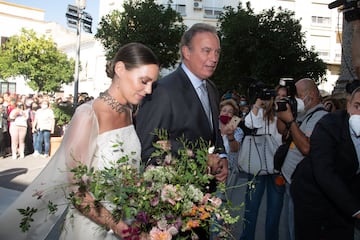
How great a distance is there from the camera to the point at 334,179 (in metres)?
2.65

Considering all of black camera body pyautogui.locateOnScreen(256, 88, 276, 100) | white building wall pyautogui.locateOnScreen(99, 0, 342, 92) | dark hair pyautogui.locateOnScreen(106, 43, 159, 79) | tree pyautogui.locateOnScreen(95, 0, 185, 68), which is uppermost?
white building wall pyautogui.locateOnScreen(99, 0, 342, 92)

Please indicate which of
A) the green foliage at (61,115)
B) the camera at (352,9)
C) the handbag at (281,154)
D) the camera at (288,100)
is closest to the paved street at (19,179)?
the handbag at (281,154)

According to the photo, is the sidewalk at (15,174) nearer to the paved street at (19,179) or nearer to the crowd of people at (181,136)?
the paved street at (19,179)

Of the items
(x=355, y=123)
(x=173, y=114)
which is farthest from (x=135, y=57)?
(x=355, y=123)

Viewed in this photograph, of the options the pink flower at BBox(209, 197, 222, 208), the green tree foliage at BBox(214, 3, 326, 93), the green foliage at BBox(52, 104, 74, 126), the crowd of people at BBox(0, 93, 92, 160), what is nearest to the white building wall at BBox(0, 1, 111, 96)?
the green tree foliage at BBox(214, 3, 326, 93)

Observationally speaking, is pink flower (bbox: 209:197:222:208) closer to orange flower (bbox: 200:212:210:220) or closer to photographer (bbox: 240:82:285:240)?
orange flower (bbox: 200:212:210:220)

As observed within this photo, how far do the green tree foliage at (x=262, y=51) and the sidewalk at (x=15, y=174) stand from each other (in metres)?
11.4

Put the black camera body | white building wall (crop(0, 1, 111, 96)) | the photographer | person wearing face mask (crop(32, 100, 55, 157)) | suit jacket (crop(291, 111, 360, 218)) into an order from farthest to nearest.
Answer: white building wall (crop(0, 1, 111, 96)) → person wearing face mask (crop(32, 100, 55, 157)) → the photographer → the black camera body → suit jacket (crop(291, 111, 360, 218))

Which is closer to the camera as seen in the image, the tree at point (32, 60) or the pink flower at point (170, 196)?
the pink flower at point (170, 196)

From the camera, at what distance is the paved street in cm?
621

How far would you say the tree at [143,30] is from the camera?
2473 centimetres

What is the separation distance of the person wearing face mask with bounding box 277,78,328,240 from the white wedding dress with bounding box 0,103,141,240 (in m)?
1.50

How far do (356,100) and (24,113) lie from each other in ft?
37.3

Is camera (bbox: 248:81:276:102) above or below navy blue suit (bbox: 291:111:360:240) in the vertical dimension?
above
